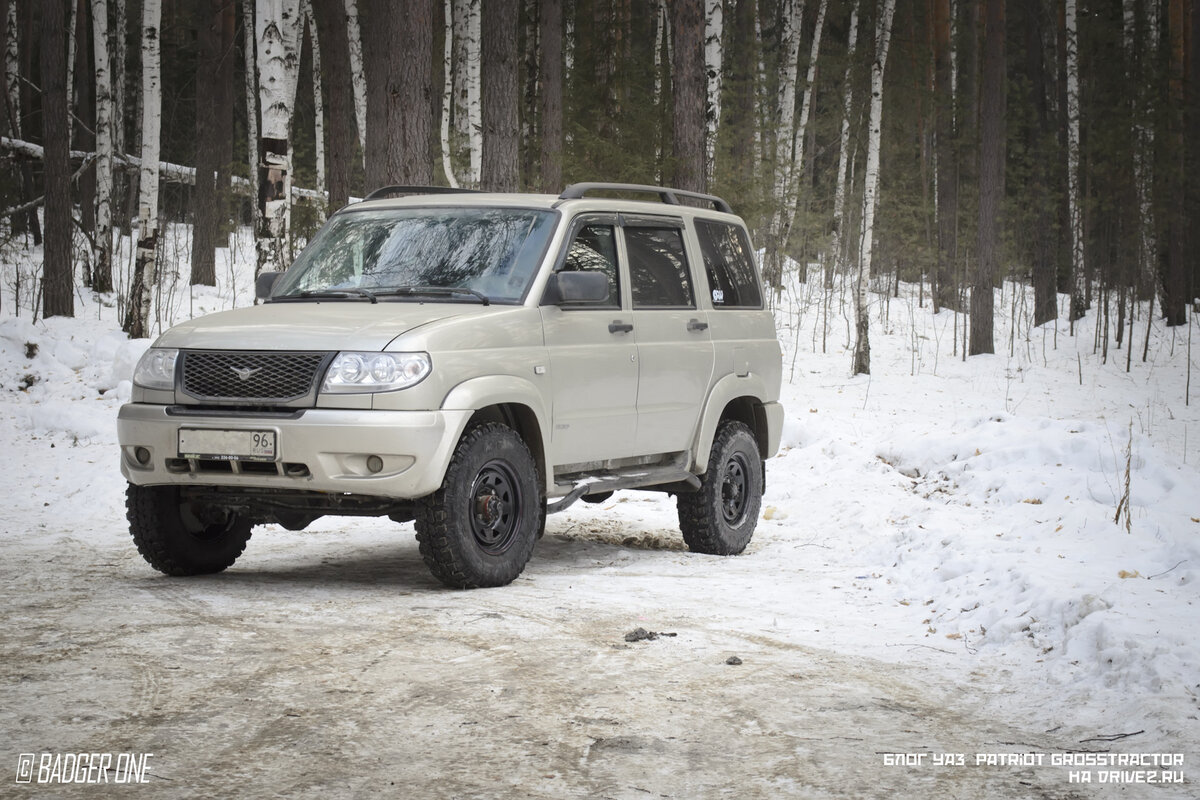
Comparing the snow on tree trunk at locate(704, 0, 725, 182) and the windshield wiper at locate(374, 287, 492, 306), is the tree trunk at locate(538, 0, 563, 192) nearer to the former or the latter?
the snow on tree trunk at locate(704, 0, 725, 182)

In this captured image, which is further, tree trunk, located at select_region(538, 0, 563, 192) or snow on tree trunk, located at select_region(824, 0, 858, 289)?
snow on tree trunk, located at select_region(824, 0, 858, 289)

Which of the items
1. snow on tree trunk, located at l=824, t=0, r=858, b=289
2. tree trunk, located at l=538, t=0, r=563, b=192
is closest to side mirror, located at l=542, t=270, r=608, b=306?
tree trunk, located at l=538, t=0, r=563, b=192

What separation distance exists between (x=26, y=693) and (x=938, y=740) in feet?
10.5

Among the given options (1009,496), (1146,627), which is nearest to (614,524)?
(1009,496)

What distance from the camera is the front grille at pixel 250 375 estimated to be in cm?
625

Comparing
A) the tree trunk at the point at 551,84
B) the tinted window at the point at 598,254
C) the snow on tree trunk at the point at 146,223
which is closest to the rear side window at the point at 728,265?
the tinted window at the point at 598,254

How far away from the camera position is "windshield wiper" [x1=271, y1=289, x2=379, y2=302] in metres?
6.95

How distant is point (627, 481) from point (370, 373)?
6.83 ft

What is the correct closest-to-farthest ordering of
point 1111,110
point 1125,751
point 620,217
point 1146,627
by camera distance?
1. point 1125,751
2. point 1146,627
3. point 620,217
4. point 1111,110

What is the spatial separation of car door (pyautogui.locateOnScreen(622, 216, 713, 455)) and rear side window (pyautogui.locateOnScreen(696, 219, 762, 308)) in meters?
0.30

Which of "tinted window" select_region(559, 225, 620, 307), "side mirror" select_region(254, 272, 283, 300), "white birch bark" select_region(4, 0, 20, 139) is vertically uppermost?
"white birch bark" select_region(4, 0, 20, 139)

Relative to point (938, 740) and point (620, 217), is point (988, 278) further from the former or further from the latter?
point (938, 740)

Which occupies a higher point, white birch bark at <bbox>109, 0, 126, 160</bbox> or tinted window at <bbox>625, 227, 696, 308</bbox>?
white birch bark at <bbox>109, 0, 126, 160</bbox>

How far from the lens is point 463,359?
6453 millimetres
